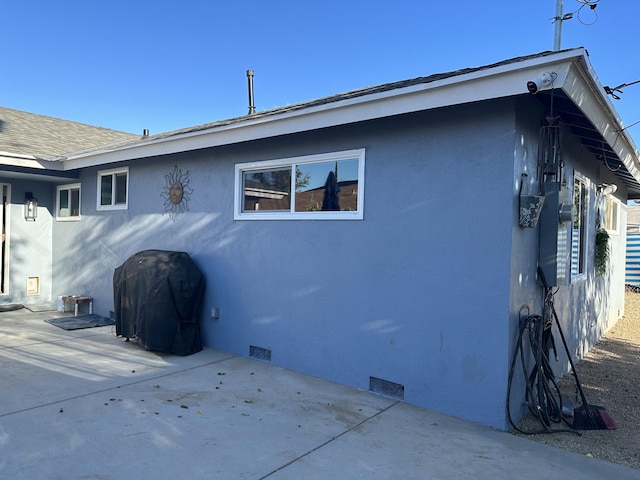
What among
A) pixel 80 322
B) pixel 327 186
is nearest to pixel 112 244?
pixel 80 322

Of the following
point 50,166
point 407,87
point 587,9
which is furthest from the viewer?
point 50,166

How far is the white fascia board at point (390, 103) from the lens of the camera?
329 cm

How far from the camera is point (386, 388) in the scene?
4.48 metres

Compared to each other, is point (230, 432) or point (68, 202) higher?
point (68, 202)

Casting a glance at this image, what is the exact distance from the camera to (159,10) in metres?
10.5

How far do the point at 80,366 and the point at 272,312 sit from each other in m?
2.31

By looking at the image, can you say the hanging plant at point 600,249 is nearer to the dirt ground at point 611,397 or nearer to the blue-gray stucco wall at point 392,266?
the dirt ground at point 611,397

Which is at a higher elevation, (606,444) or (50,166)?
(50,166)

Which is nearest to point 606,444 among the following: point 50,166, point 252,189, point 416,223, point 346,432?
point 346,432

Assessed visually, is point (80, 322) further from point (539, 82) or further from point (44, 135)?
point (539, 82)

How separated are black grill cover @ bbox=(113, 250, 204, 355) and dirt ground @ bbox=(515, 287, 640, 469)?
4.15 m

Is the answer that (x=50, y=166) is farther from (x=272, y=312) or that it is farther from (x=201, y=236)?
(x=272, y=312)

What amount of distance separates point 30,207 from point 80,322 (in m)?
3.17

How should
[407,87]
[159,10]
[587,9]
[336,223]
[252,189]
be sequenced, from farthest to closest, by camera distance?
[159,10] → [252,189] → [587,9] → [336,223] → [407,87]
